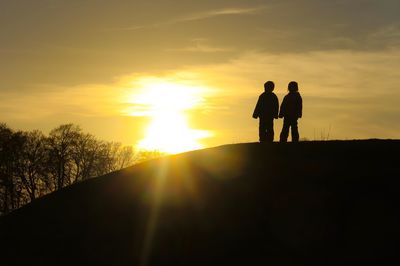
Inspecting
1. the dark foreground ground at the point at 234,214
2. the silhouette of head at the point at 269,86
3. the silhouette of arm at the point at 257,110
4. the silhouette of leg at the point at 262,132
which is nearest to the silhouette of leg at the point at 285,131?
the silhouette of leg at the point at 262,132

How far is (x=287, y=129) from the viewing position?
796 inches

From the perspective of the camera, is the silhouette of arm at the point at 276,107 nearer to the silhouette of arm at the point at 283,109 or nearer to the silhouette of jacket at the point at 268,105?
the silhouette of jacket at the point at 268,105

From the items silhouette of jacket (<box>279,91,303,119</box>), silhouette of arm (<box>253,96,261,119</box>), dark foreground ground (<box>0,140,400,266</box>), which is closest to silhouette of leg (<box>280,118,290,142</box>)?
silhouette of jacket (<box>279,91,303,119</box>)

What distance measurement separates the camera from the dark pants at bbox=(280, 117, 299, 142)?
19984 millimetres

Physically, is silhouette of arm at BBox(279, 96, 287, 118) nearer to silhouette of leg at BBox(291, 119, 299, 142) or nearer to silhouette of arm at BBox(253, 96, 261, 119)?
silhouette of leg at BBox(291, 119, 299, 142)

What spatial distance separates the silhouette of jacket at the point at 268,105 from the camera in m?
19.9

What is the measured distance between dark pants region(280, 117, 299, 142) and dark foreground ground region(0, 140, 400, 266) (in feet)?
4.67

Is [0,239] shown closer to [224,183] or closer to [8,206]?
[224,183]

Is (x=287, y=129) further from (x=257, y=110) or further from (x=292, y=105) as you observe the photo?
(x=257, y=110)

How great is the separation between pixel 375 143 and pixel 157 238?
715 centimetres

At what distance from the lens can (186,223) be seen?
15445mm

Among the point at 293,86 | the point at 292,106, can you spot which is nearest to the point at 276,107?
the point at 292,106

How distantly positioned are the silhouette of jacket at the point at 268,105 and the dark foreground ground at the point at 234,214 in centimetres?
126

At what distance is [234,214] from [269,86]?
19.8ft
